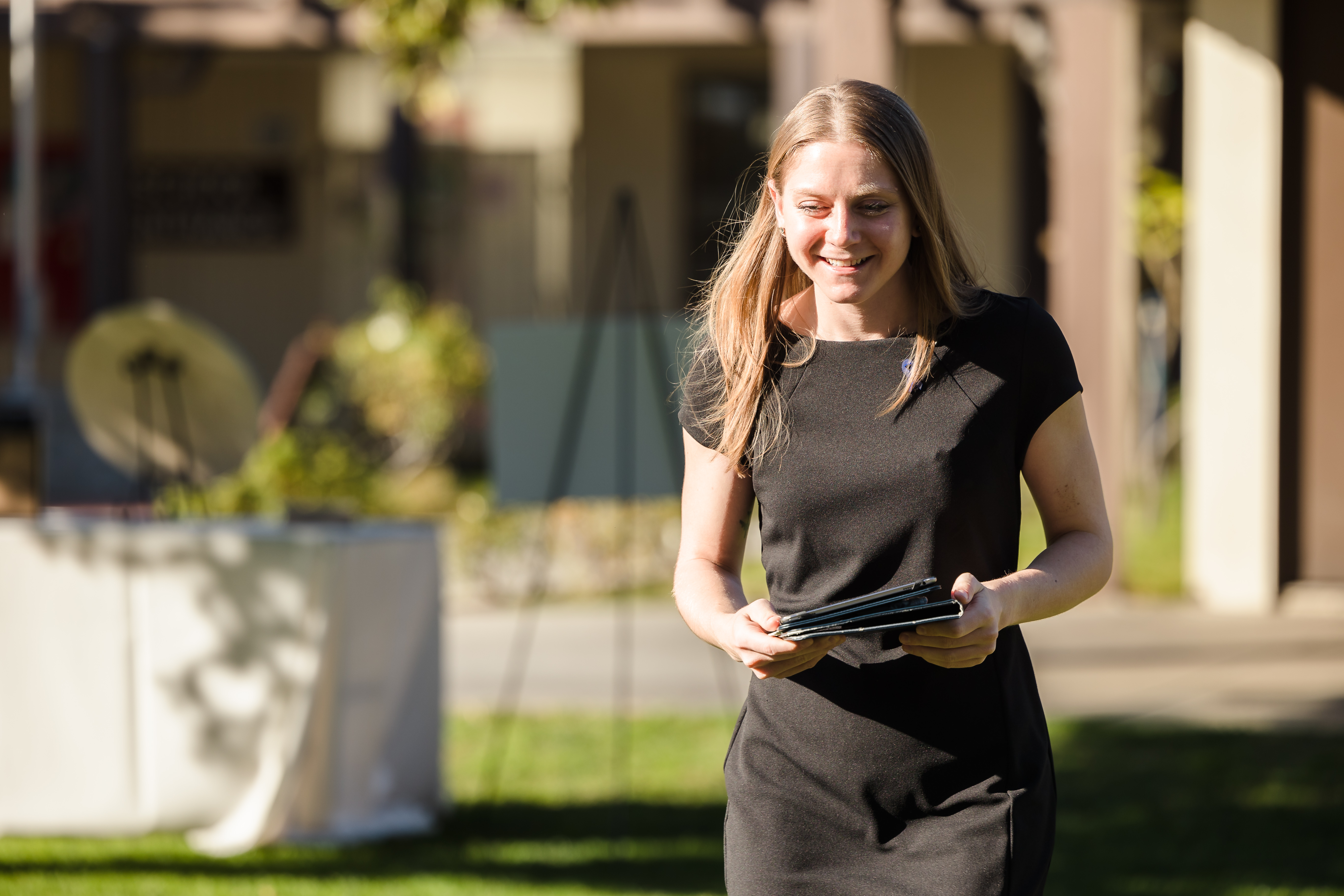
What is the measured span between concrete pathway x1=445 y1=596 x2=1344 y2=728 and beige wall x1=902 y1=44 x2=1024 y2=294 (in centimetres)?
571

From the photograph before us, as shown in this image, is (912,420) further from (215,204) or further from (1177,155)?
(1177,155)

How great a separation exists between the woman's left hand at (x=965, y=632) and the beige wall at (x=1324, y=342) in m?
6.48

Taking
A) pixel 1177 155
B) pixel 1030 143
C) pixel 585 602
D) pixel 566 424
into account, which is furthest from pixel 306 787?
pixel 1177 155

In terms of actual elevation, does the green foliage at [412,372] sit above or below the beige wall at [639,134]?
below

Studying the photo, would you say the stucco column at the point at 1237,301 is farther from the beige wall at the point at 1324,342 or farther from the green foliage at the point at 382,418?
the green foliage at the point at 382,418

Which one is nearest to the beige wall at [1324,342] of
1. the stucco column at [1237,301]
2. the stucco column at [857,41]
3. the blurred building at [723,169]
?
the blurred building at [723,169]

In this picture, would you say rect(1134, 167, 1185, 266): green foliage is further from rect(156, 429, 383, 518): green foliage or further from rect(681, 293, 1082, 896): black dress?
rect(681, 293, 1082, 896): black dress

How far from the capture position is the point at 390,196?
11984 mm

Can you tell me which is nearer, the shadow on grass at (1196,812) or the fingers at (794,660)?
the fingers at (794,660)

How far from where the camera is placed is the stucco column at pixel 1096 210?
7.75 meters

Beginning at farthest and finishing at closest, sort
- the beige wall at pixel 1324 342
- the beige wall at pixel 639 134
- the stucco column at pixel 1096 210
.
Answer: the beige wall at pixel 639 134 → the stucco column at pixel 1096 210 → the beige wall at pixel 1324 342

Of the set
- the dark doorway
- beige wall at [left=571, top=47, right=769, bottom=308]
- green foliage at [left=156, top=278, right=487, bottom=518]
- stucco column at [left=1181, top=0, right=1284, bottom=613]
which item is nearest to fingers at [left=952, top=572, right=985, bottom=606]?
A: stucco column at [left=1181, top=0, right=1284, bottom=613]

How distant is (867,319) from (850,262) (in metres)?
0.12

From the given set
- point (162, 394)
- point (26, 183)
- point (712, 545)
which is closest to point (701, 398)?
point (712, 545)
